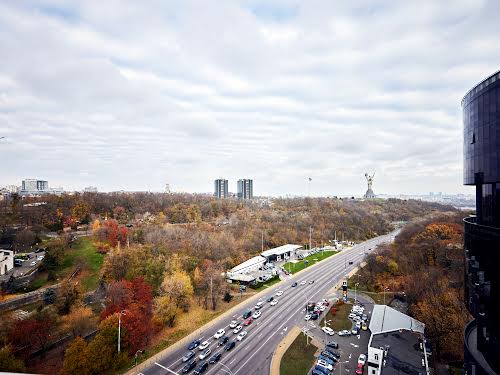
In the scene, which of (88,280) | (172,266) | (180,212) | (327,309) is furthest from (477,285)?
(180,212)

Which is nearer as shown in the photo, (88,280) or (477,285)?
(477,285)

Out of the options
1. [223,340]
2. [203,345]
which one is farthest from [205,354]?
[223,340]

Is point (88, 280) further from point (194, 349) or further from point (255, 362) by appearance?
point (255, 362)

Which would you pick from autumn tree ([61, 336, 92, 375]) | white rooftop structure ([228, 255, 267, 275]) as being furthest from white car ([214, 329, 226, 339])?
white rooftop structure ([228, 255, 267, 275])

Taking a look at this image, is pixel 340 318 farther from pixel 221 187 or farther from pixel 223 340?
pixel 221 187

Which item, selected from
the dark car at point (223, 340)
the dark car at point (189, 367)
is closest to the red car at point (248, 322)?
the dark car at point (223, 340)

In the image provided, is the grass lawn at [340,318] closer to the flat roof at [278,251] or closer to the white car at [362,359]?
the white car at [362,359]

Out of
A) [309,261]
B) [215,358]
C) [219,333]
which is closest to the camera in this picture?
[215,358]
